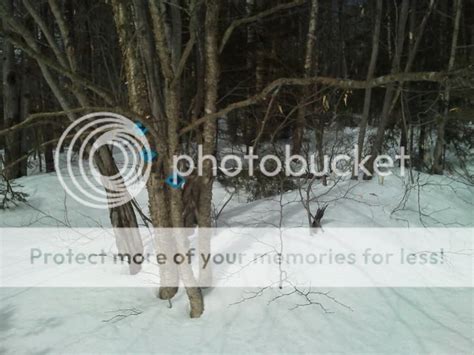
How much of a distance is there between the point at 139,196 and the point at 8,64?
407 centimetres

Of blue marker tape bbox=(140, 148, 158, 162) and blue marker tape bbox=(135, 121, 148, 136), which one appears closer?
blue marker tape bbox=(135, 121, 148, 136)

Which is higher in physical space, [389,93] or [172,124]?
[389,93]

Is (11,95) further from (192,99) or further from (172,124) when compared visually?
(172,124)

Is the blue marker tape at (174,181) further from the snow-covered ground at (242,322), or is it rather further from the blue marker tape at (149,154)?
the snow-covered ground at (242,322)

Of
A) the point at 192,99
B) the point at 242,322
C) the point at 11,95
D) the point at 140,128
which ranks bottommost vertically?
the point at 242,322

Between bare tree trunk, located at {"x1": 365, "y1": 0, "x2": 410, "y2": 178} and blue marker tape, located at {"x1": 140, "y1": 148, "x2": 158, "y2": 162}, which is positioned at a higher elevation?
bare tree trunk, located at {"x1": 365, "y1": 0, "x2": 410, "y2": 178}

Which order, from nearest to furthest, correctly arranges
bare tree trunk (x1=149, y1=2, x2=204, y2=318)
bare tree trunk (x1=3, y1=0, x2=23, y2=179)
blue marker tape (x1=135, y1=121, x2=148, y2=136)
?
bare tree trunk (x1=149, y1=2, x2=204, y2=318) → blue marker tape (x1=135, y1=121, x2=148, y2=136) → bare tree trunk (x1=3, y1=0, x2=23, y2=179)

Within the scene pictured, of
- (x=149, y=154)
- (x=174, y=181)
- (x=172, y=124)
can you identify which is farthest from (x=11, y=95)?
(x=174, y=181)

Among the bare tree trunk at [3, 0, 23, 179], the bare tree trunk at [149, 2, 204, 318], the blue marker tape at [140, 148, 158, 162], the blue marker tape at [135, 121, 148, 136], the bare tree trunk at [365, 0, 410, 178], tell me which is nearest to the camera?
the bare tree trunk at [149, 2, 204, 318]

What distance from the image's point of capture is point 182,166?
3334 mm

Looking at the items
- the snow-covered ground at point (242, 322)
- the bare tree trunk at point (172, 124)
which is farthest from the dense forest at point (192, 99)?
the snow-covered ground at point (242, 322)

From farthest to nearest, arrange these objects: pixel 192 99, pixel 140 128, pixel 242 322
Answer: pixel 192 99
pixel 242 322
pixel 140 128

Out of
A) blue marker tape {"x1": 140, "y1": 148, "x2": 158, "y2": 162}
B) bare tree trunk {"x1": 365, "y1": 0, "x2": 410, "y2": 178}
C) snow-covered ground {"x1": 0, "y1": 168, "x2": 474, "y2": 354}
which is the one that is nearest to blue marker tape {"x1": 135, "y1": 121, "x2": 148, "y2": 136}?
blue marker tape {"x1": 140, "y1": 148, "x2": 158, "y2": 162}

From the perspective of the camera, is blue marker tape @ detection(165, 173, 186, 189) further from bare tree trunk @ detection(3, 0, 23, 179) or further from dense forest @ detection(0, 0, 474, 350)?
bare tree trunk @ detection(3, 0, 23, 179)
